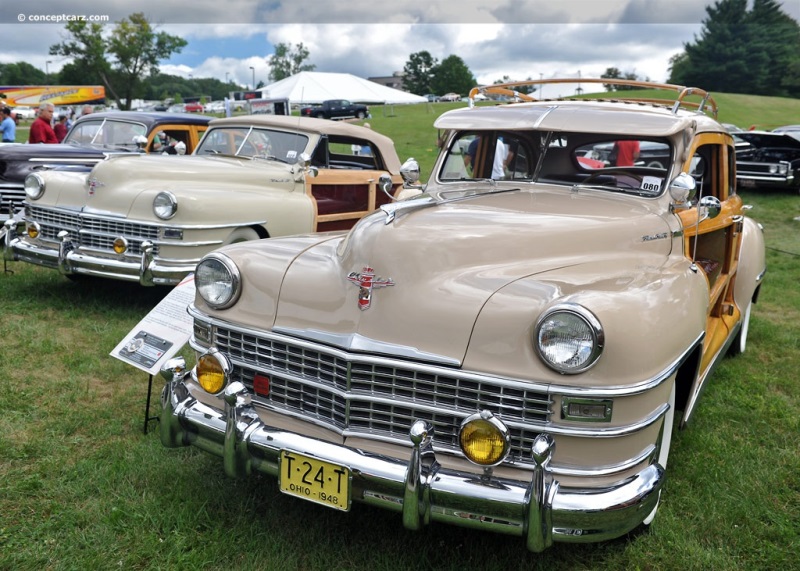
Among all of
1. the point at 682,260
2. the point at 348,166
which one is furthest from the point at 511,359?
the point at 348,166

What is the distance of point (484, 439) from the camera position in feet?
7.91

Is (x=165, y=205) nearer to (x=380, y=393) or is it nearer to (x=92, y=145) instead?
(x=380, y=393)

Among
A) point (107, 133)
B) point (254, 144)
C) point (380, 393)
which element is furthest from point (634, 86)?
point (107, 133)

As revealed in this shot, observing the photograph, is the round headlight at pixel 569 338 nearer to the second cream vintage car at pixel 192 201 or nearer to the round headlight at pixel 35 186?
the second cream vintage car at pixel 192 201

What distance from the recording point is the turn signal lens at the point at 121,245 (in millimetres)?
5789

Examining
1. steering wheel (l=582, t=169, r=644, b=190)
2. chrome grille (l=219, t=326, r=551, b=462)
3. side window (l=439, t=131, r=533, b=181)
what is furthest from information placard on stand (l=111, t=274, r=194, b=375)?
steering wheel (l=582, t=169, r=644, b=190)

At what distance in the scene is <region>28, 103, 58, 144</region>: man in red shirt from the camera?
10414mm

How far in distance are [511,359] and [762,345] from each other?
13.8ft

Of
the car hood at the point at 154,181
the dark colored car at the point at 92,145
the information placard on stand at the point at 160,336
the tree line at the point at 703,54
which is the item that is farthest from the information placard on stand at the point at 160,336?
the tree line at the point at 703,54

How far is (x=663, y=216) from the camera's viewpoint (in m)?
3.48

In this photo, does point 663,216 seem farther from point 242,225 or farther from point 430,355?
point 242,225

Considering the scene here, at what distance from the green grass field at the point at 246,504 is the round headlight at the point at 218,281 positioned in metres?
0.92

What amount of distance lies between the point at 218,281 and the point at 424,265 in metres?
0.97

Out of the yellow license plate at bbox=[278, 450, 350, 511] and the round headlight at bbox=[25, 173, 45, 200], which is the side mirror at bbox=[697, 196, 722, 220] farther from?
the round headlight at bbox=[25, 173, 45, 200]
